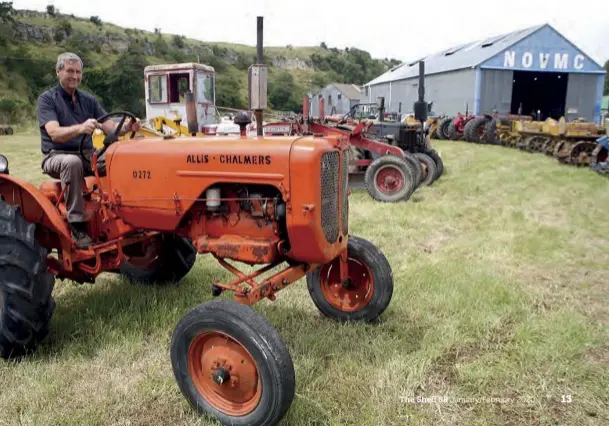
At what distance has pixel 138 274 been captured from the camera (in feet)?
13.7

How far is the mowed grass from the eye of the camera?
2.51m

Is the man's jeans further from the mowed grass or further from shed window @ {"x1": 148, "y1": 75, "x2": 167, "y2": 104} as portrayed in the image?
shed window @ {"x1": 148, "y1": 75, "x2": 167, "y2": 104}

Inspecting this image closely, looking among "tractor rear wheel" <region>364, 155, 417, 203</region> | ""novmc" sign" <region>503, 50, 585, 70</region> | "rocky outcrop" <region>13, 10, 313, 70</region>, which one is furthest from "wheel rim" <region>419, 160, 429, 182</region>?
"rocky outcrop" <region>13, 10, 313, 70</region>

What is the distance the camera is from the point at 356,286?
355 centimetres

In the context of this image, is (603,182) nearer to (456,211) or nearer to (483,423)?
(456,211)

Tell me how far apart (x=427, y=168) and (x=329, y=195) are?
688 cm

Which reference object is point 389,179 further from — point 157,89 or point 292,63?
point 292,63

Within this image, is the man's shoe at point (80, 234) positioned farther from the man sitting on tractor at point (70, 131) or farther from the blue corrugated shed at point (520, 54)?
the blue corrugated shed at point (520, 54)

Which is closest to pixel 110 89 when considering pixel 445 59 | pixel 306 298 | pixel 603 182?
pixel 445 59

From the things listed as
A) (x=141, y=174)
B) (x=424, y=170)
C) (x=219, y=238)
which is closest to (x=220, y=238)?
(x=219, y=238)

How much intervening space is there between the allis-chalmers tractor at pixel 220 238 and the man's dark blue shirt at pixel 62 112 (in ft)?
0.81

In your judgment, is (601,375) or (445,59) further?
(445,59)

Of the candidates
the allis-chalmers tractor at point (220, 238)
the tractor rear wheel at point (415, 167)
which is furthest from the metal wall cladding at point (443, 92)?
the allis-chalmers tractor at point (220, 238)

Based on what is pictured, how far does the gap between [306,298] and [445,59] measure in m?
27.0
